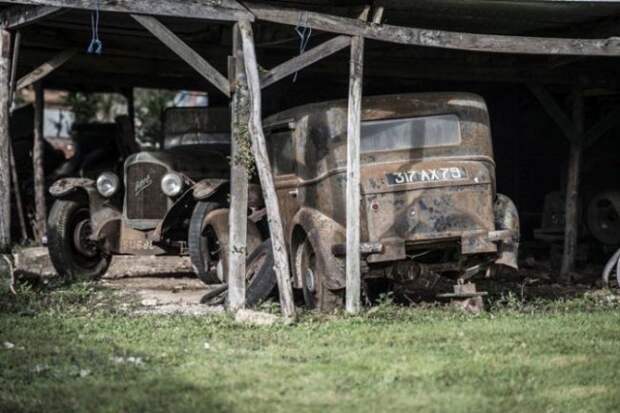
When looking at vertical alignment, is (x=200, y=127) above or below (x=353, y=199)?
above

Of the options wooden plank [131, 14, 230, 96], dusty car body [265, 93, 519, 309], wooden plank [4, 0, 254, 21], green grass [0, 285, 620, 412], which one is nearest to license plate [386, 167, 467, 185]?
dusty car body [265, 93, 519, 309]

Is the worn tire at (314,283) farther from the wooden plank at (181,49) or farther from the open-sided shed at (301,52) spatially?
the wooden plank at (181,49)

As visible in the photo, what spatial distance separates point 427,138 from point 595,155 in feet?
22.4

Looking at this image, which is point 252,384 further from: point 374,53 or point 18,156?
point 18,156

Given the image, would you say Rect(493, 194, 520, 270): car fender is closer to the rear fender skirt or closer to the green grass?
the green grass

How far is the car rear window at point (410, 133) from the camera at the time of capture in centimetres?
1089

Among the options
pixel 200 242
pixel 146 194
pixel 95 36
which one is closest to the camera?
pixel 95 36

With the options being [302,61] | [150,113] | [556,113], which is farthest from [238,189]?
[150,113]

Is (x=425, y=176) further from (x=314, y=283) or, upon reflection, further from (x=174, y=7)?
(x=174, y=7)

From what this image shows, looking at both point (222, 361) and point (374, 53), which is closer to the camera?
point (222, 361)

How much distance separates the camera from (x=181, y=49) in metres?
10.6

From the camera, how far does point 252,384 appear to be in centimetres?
732

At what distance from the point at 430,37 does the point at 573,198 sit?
494 centimetres

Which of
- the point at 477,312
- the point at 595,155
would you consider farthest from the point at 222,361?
the point at 595,155
